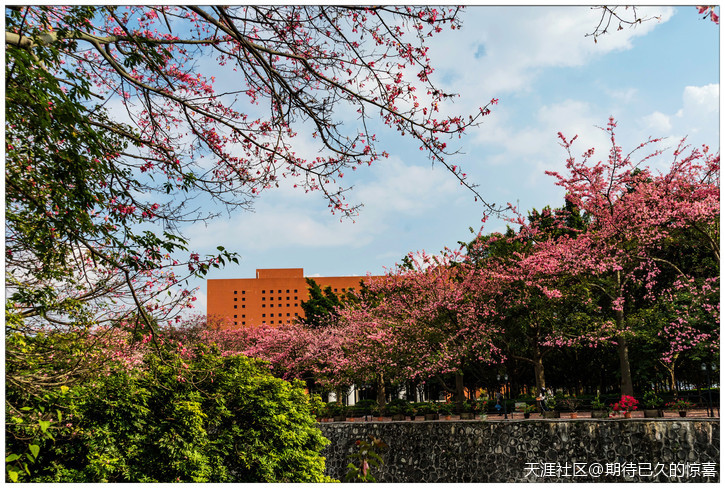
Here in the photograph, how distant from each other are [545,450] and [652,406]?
399 centimetres

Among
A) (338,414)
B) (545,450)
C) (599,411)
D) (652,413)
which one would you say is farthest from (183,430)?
(338,414)

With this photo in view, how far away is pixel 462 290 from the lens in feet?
80.2

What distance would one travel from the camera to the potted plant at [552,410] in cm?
1898

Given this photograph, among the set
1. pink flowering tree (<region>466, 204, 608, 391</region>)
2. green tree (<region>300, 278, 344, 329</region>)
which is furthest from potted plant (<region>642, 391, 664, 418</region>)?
green tree (<region>300, 278, 344, 329</region>)

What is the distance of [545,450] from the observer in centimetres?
1739

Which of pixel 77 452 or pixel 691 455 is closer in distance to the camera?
pixel 77 452

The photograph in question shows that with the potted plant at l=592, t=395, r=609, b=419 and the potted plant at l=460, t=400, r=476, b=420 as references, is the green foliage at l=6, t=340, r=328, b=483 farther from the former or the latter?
the potted plant at l=592, t=395, r=609, b=419

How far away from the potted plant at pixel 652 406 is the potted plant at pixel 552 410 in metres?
2.92

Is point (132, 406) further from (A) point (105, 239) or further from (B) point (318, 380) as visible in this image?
(B) point (318, 380)

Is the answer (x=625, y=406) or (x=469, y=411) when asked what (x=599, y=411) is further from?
(x=469, y=411)

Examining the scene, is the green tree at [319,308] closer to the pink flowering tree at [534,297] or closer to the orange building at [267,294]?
the pink flowering tree at [534,297]

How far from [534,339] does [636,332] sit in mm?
5274

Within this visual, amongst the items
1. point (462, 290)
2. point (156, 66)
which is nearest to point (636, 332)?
point (462, 290)

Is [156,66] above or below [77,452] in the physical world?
above
